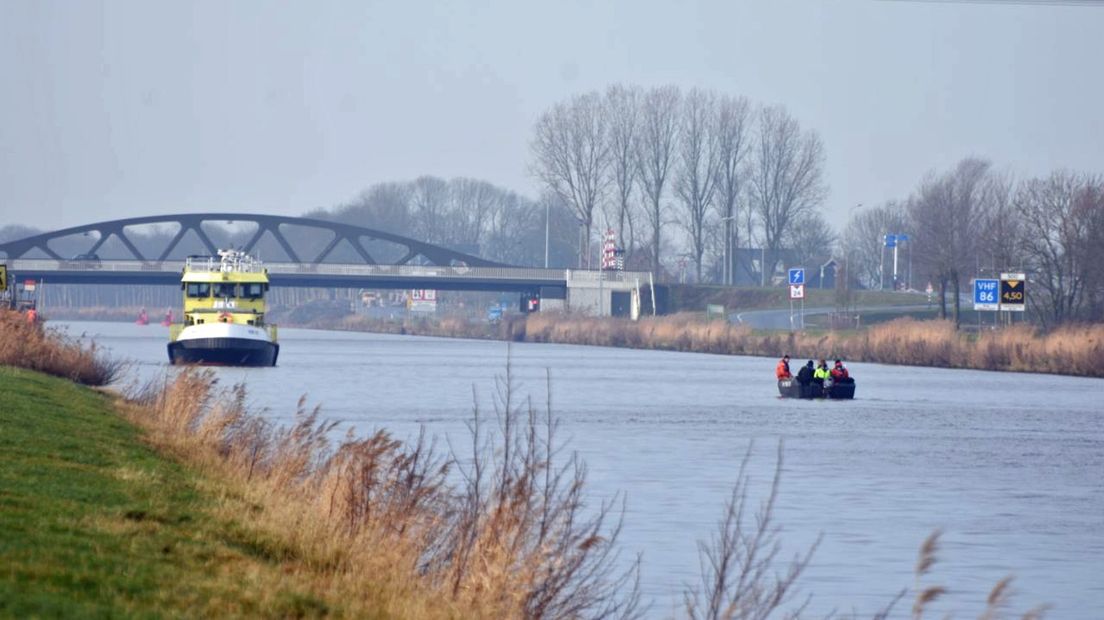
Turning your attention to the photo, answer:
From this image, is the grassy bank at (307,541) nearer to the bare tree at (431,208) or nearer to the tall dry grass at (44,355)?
the tall dry grass at (44,355)

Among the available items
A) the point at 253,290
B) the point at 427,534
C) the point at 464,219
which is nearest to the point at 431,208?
the point at 464,219

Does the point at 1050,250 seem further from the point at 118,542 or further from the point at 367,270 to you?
the point at 118,542

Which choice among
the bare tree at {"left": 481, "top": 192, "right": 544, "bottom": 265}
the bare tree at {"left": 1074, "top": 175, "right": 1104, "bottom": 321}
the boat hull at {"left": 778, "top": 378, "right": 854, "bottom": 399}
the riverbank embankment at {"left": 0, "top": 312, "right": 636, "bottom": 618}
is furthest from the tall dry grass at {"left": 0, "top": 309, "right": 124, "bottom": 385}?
the bare tree at {"left": 481, "top": 192, "right": 544, "bottom": 265}

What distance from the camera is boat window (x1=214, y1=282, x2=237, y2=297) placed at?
6341cm

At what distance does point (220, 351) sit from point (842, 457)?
101 feet

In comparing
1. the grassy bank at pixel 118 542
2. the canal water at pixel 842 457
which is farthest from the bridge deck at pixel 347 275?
the grassy bank at pixel 118 542

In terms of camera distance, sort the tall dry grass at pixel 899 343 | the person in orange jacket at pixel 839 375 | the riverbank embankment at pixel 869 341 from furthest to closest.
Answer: the riverbank embankment at pixel 869 341 → the tall dry grass at pixel 899 343 → the person in orange jacket at pixel 839 375

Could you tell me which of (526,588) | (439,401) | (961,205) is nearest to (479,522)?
(526,588)

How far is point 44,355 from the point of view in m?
38.9

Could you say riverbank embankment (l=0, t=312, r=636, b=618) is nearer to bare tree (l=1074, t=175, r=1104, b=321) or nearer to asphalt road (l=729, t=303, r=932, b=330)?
bare tree (l=1074, t=175, r=1104, b=321)

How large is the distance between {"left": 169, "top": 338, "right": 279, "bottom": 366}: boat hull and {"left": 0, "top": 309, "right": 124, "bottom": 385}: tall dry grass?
17.1m

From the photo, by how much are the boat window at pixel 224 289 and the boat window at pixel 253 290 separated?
45 cm

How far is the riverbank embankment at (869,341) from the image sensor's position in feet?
224

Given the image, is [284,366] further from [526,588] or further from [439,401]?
[526,588]
